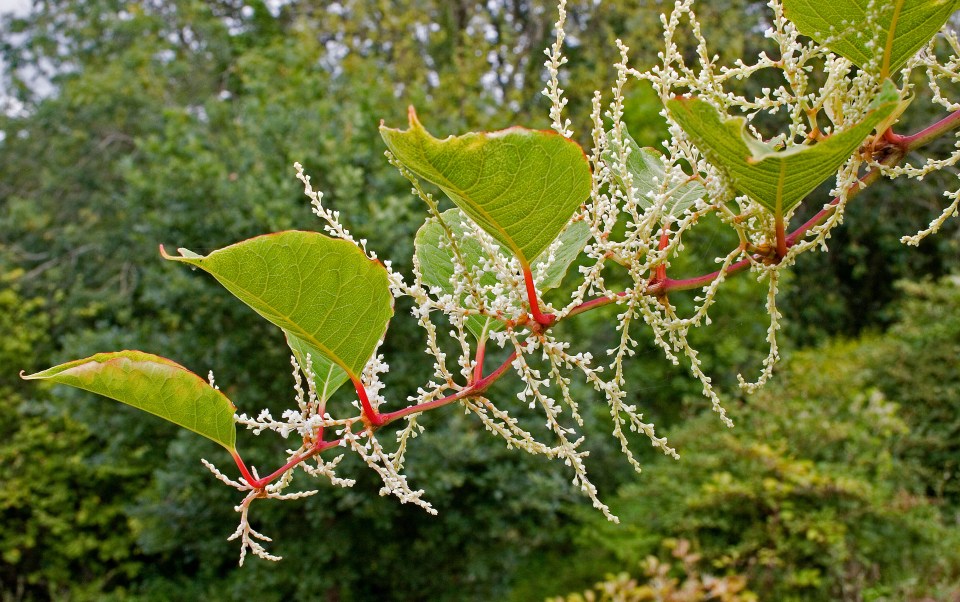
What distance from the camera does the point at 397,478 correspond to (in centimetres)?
62

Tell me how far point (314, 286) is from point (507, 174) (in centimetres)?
16

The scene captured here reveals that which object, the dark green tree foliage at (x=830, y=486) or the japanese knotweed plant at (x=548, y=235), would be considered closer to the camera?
the japanese knotweed plant at (x=548, y=235)

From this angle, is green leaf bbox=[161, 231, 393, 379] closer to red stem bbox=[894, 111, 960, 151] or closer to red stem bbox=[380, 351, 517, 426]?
red stem bbox=[380, 351, 517, 426]

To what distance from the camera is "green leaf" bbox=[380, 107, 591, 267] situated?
0.49 m

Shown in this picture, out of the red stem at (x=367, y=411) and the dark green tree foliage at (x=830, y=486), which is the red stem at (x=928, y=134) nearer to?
the red stem at (x=367, y=411)

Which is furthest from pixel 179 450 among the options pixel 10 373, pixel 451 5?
pixel 451 5

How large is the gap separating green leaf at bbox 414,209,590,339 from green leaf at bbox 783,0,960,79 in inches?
8.9

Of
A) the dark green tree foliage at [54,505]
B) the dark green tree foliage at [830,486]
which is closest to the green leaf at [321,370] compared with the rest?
the dark green tree foliage at [830,486]

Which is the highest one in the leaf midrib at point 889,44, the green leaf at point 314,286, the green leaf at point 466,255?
the leaf midrib at point 889,44

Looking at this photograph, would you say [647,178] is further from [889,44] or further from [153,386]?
[153,386]

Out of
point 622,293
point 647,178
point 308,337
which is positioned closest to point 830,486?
point 647,178

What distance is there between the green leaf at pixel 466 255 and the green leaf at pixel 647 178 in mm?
61

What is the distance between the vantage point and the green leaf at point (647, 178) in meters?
0.67

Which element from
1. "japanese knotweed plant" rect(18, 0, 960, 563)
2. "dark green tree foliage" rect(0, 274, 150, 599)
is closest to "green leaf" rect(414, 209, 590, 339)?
"japanese knotweed plant" rect(18, 0, 960, 563)
